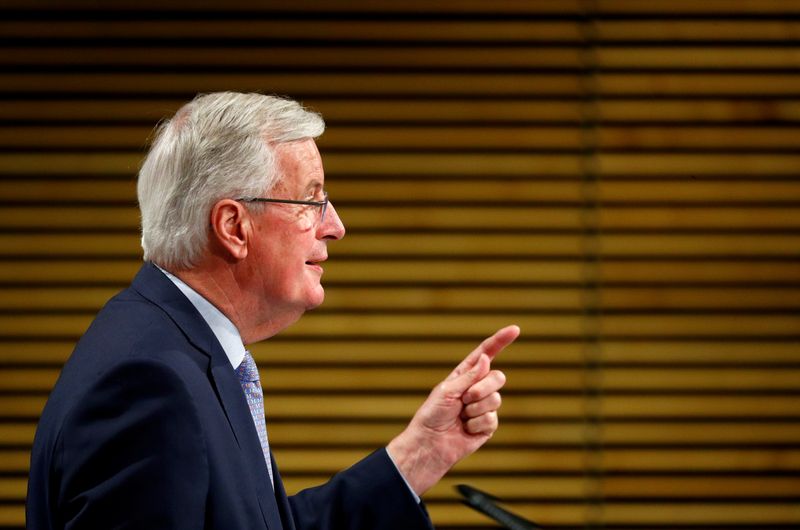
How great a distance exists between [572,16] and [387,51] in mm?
856

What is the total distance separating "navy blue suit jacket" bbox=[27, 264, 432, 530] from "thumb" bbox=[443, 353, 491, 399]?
543 millimetres

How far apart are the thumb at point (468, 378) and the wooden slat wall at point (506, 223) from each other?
82.2 inches

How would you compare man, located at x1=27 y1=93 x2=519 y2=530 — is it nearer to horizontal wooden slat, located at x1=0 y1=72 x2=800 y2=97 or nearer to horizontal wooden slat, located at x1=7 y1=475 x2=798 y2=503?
horizontal wooden slat, located at x1=7 y1=475 x2=798 y2=503

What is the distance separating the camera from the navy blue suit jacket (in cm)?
142

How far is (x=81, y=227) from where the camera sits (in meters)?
4.28

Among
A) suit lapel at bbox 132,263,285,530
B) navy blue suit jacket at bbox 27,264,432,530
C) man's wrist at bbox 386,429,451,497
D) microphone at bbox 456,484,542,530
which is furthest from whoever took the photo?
man's wrist at bbox 386,429,451,497

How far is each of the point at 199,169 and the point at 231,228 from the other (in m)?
0.13

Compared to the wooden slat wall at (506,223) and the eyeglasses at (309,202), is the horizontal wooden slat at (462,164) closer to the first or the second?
the wooden slat wall at (506,223)

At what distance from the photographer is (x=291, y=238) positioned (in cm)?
192

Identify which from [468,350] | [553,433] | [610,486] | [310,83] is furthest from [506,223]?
[610,486]

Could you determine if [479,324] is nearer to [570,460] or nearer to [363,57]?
[570,460]

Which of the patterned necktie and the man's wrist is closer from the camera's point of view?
the patterned necktie

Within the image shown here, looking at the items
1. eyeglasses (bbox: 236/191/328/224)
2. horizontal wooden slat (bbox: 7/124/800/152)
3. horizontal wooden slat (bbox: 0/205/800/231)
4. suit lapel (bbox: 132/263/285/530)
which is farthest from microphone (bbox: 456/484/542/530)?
horizontal wooden slat (bbox: 7/124/800/152)

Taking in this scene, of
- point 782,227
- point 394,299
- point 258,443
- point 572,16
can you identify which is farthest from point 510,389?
point 258,443
